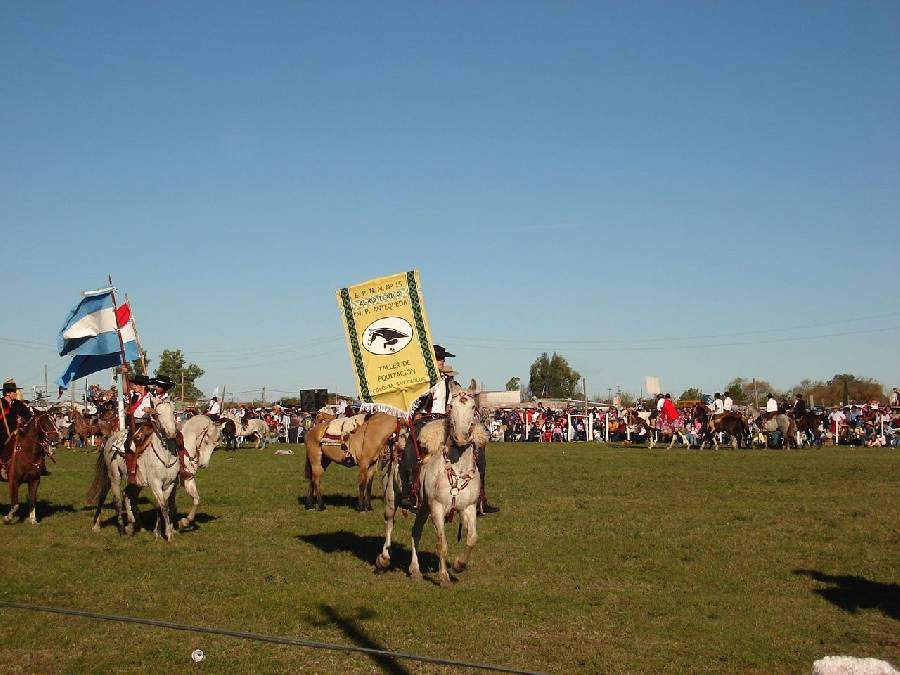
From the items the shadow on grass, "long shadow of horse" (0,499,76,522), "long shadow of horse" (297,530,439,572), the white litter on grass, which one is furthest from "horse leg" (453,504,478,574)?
"long shadow of horse" (0,499,76,522)

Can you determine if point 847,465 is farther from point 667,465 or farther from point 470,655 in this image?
point 470,655

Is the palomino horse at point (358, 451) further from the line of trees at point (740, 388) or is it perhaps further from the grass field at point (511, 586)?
the line of trees at point (740, 388)

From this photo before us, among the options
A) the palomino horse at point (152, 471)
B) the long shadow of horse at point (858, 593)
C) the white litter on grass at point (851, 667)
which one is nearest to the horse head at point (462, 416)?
the long shadow of horse at point (858, 593)

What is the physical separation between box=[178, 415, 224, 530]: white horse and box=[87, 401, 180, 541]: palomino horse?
1.31 ft

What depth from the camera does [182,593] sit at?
39.8 ft

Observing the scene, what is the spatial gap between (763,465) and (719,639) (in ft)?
79.0

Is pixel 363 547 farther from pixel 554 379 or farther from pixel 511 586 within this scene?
pixel 554 379

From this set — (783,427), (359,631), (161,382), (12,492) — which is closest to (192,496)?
(161,382)

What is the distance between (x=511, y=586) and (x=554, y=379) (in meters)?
140

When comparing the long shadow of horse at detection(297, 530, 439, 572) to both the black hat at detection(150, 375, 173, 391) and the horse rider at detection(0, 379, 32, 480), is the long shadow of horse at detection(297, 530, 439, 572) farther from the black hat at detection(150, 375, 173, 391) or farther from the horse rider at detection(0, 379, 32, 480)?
the horse rider at detection(0, 379, 32, 480)

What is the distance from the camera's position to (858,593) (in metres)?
11.8

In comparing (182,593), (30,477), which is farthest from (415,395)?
(30,477)

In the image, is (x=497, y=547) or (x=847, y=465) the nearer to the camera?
(x=497, y=547)

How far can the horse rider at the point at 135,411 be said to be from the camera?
54.5 feet
